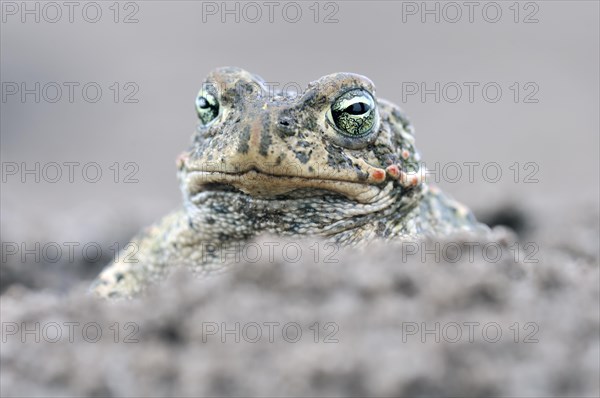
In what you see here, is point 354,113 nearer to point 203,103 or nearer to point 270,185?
point 270,185

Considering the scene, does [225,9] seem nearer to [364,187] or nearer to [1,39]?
[1,39]

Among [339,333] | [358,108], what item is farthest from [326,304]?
[358,108]

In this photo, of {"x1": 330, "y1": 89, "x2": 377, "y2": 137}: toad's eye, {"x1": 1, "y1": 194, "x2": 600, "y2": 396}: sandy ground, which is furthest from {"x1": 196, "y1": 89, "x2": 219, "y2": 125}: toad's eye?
{"x1": 1, "y1": 194, "x2": 600, "y2": 396}: sandy ground

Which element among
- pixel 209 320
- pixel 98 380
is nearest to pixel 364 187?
pixel 209 320

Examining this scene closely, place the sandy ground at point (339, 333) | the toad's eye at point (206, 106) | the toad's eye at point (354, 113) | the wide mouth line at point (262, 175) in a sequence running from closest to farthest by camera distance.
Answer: the sandy ground at point (339, 333)
the wide mouth line at point (262, 175)
the toad's eye at point (354, 113)
the toad's eye at point (206, 106)

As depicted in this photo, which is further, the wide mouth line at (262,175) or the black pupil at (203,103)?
the black pupil at (203,103)

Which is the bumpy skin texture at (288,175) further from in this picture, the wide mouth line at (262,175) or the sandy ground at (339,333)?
the sandy ground at (339,333)

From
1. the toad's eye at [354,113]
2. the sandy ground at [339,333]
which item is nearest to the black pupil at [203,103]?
the toad's eye at [354,113]
